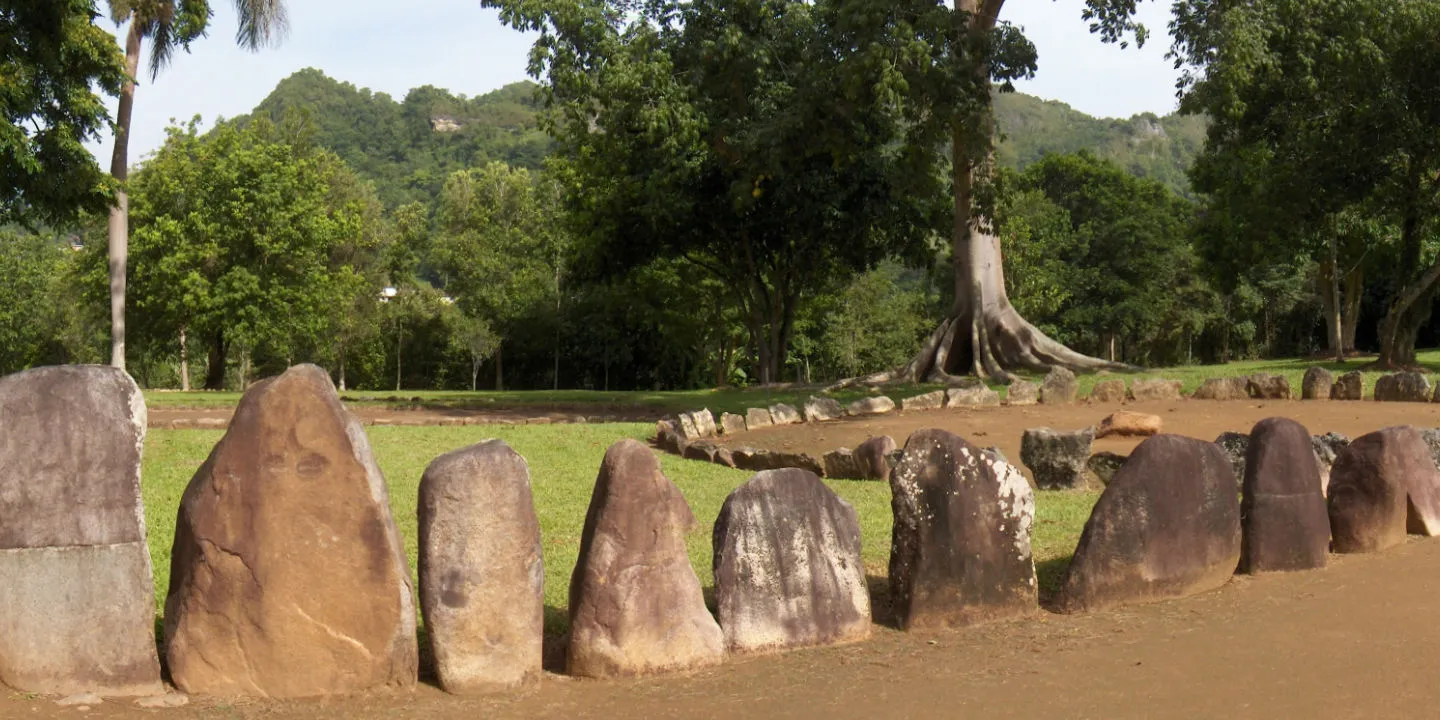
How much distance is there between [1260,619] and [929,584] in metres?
2.02

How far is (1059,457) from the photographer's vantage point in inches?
512

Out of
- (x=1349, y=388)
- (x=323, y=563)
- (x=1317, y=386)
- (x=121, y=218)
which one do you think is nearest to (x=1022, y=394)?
(x=1317, y=386)

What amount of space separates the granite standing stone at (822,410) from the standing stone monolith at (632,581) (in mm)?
13122

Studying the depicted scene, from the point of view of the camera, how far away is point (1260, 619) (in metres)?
7.76

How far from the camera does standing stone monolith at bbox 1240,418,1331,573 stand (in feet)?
28.9

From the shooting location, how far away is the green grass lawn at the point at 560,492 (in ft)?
31.4

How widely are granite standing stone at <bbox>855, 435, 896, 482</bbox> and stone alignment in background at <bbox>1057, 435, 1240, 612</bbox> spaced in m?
5.76

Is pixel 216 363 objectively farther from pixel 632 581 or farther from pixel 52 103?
pixel 632 581

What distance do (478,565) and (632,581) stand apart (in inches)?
31.7

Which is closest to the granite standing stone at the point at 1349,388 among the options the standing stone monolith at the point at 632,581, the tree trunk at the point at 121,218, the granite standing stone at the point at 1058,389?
the granite standing stone at the point at 1058,389

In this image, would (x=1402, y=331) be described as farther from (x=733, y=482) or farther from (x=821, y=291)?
(x=821, y=291)

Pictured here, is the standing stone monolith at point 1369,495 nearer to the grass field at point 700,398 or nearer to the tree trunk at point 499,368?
the grass field at point 700,398

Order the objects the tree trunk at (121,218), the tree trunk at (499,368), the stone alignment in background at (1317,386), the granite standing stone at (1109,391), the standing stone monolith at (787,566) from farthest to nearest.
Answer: the tree trunk at (499,368)
the tree trunk at (121,218)
the granite standing stone at (1109,391)
the stone alignment in background at (1317,386)
the standing stone monolith at (787,566)

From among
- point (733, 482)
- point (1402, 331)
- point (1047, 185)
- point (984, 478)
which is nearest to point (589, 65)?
point (733, 482)
